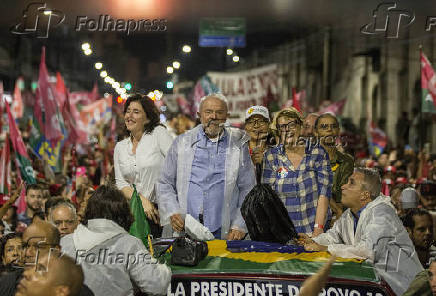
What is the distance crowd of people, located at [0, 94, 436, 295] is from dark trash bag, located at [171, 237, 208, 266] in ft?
0.89

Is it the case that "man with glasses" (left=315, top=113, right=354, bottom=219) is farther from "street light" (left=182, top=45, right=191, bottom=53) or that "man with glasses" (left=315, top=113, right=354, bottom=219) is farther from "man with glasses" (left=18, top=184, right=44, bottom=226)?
"street light" (left=182, top=45, right=191, bottom=53)

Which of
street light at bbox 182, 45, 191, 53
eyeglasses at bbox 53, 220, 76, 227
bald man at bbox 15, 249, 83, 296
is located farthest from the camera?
street light at bbox 182, 45, 191, 53

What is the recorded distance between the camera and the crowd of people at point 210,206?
18.1 ft

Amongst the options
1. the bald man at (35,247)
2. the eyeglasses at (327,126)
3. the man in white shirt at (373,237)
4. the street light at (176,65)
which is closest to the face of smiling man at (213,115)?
the man in white shirt at (373,237)

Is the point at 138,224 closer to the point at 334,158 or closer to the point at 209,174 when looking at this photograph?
the point at 209,174

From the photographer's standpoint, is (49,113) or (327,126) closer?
(327,126)

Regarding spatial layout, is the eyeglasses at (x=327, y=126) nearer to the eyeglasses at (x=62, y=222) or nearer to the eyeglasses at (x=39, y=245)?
the eyeglasses at (x=62, y=222)

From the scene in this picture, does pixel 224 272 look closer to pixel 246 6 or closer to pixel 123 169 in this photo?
pixel 123 169

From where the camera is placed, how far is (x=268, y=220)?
21.1 feet

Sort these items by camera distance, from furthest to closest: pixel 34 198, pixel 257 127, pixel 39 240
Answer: pixel 34 198 → pixel 257 127 → pixel 39 240

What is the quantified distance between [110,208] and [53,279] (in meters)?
1.45

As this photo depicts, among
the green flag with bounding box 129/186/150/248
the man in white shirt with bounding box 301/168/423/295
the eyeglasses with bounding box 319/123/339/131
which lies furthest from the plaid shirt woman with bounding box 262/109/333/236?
the green flag with bounding box 129/186/150/248

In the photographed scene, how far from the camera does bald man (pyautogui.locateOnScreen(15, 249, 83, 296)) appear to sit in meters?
4.21

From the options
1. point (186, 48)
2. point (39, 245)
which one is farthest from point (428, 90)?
point (186, 48)
